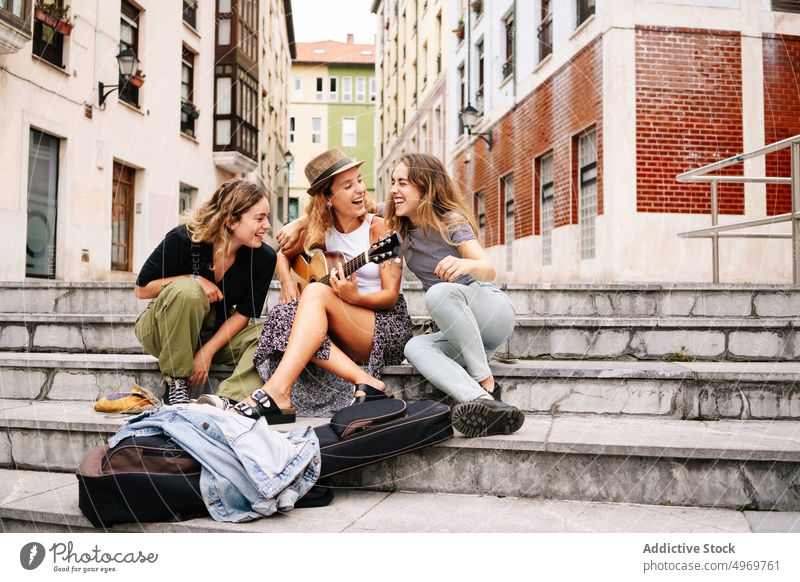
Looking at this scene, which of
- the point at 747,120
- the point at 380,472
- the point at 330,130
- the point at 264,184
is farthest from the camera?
the point at 747,120

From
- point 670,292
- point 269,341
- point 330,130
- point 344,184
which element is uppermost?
point 330,130

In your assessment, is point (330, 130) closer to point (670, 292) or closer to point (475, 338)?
point (475, 338)

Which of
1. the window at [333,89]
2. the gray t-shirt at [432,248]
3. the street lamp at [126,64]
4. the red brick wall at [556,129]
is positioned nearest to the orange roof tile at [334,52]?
the window at [333,89]

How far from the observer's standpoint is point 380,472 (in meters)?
2.01

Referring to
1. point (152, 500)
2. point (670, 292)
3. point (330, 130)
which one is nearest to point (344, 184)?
point (330, 130)

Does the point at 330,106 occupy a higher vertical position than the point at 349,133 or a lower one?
higher

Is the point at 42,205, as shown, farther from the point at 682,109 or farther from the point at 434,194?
the point at 682,109

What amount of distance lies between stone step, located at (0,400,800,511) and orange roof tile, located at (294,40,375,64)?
5.07ft

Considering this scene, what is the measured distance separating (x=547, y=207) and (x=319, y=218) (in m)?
5.47

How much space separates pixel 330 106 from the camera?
92.4 inches

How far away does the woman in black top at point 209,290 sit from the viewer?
2424 mm

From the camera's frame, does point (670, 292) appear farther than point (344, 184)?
Yes

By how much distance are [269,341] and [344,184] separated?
0.68m

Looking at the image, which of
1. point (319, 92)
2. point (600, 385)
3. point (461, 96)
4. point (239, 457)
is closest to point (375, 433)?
point (239, 457)
